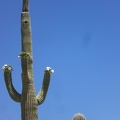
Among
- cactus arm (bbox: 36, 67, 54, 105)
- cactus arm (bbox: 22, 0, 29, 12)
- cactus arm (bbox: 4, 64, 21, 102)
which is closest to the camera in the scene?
cactus arm (bbox: 4, 64, 21, 102)

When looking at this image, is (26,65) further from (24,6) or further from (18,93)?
(24,6)

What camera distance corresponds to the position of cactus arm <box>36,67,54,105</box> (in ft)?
40.7

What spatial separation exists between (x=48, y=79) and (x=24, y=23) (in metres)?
2.43

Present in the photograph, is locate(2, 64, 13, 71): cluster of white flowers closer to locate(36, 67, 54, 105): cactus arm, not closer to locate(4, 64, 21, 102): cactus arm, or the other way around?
locate(4, 64, 21, 102): cactus arm

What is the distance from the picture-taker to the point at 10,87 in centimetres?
1209

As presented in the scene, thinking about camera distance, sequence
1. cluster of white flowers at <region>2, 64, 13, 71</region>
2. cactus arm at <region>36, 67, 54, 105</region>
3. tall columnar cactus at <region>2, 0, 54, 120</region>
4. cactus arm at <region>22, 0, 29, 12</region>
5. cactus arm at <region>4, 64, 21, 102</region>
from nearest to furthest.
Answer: tall columnar cactus at <region>2, 0, 54, 120</region> < cactus arm at <region>4, 64, 21, 102</region> < cluster of white flowers at <region>2, 64, 13, 71</region> < cactus arm at <region>36, 67, 54, 105</region> < cactus arm at <region>22, 0, 29, 12</region>

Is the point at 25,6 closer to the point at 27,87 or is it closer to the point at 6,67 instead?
the point at 6,67

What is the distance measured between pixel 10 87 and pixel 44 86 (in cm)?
123

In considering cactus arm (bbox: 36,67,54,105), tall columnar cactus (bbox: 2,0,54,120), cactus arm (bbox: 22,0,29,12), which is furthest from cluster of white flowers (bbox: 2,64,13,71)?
cactus arm (bbox: 22,0,29,12)

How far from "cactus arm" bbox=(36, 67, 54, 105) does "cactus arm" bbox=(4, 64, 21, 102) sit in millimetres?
732

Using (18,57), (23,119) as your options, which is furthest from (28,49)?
(23,119)

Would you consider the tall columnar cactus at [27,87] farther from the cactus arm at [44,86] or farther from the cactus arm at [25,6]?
the cactus arm at [25,6]

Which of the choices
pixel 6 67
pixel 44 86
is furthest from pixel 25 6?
pixel 44 86

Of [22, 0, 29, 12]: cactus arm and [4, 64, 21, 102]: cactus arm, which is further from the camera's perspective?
[22, 0, 29, 12]: cactus arm
